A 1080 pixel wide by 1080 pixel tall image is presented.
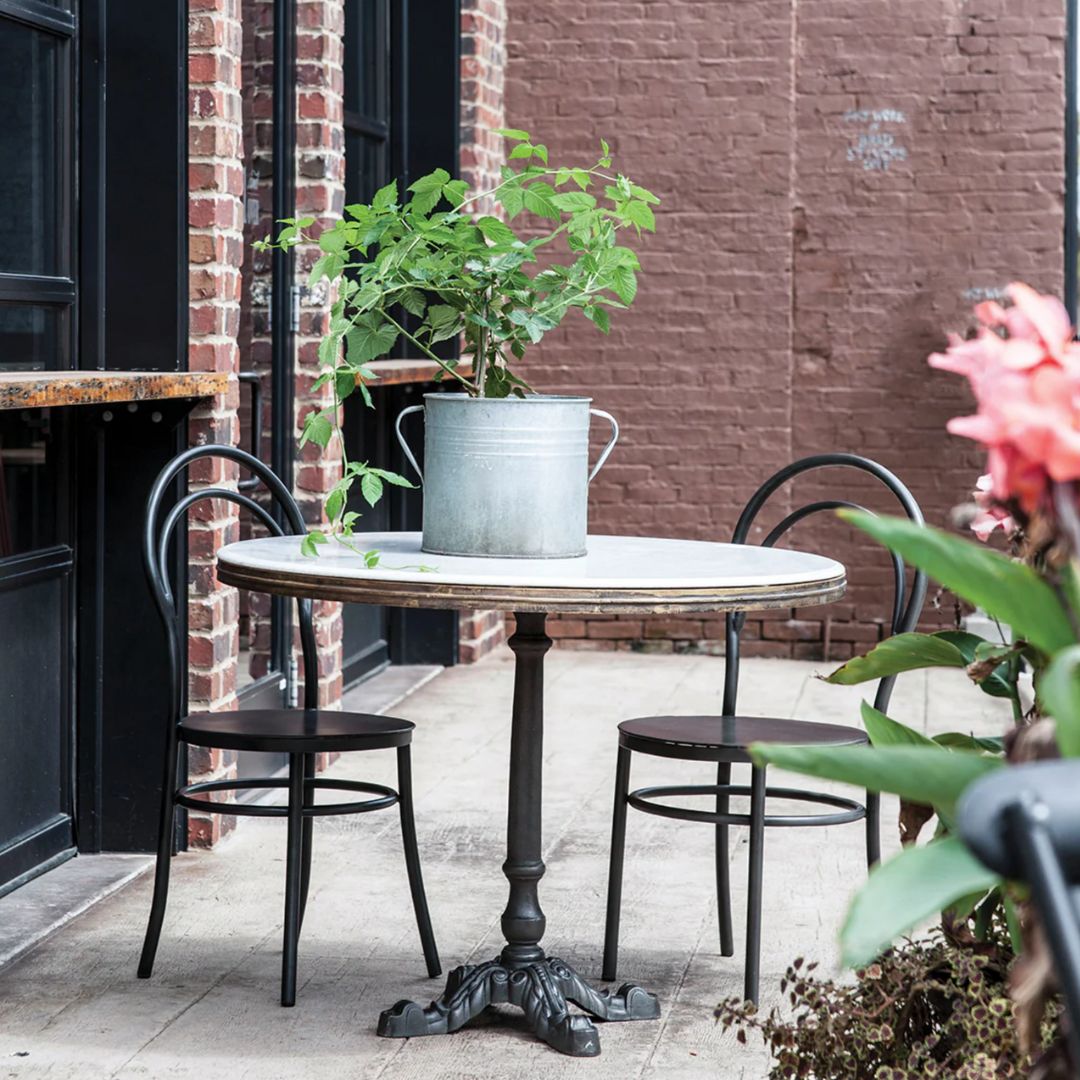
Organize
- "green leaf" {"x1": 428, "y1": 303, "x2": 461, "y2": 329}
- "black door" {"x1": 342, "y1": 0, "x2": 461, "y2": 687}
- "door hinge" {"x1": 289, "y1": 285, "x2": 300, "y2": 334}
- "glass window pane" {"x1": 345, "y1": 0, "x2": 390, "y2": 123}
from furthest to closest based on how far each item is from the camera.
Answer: "black door" {"x1": 342, "y1": 0, "x2": 461, "y2": 687}
"glass window pane" {"x1": 345, "y1": 0, "x2": 390, "y2": 123}
"door hinge" {"x1": 289, "y1": 285, "x2": 300, "y2": 334}
"green leaf" {"x1": 428, "y1": 303, "x2": 461, "y2": 329}

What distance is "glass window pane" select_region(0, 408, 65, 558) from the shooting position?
326 cm

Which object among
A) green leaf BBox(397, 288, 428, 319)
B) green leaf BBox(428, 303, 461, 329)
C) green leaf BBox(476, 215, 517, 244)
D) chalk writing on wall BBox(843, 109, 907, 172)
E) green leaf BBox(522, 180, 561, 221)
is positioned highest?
chalk writing on wall BBox(843, 109, 907, 172)

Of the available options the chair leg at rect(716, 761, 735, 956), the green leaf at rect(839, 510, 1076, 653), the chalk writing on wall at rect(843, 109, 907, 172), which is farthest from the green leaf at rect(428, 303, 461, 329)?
the chalk writing on wall at rect(843, 109, 907, 172)

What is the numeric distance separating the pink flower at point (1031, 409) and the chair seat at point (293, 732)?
70.9 inches

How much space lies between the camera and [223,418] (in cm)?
359

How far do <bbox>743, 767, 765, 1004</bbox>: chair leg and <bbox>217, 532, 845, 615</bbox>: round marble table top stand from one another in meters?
0.35

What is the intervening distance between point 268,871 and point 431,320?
1.39 meters

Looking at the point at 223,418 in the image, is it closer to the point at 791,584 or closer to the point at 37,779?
the point at 37,779

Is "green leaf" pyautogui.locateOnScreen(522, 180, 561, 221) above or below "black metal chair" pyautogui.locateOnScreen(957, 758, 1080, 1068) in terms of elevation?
above

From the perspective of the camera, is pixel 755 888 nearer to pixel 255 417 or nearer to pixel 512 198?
pixel 512 198

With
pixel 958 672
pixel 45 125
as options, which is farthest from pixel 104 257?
pixel 958 672

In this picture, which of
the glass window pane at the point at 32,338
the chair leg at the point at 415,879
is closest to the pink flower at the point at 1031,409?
the chair leg at the point at 415,879

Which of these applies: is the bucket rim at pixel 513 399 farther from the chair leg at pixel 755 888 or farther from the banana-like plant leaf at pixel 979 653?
the banana-like plant leaf at pixel 979 653

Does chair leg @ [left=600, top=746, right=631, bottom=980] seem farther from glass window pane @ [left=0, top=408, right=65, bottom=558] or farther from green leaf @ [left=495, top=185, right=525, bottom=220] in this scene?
glass window pane @ [left=0, top=408, right=65, bottom=558]
